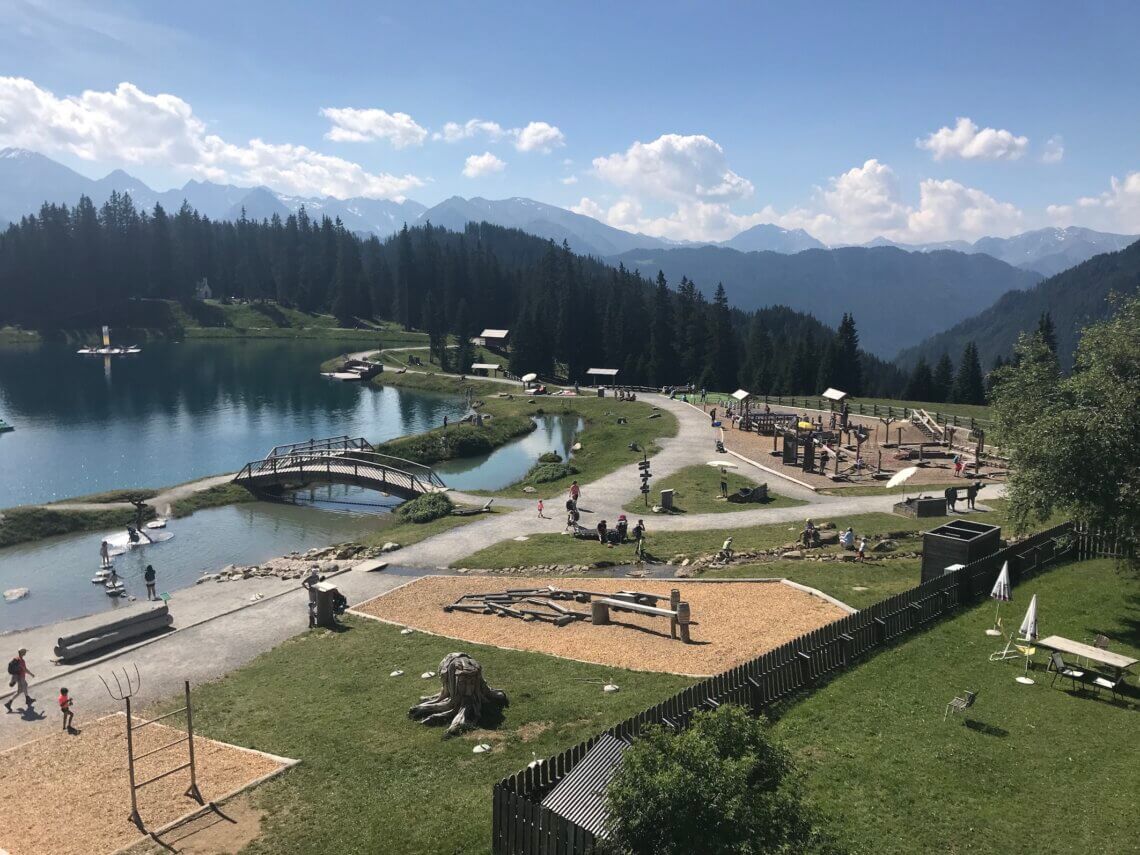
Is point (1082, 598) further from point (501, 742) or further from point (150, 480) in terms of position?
point (150, 480)

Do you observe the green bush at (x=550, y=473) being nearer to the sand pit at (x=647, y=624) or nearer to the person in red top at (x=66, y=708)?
the sand pit at (x=647, y=624)

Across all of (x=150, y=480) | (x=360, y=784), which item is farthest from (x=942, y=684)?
(x=150, y=480)

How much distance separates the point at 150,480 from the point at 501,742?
52449 millimetres

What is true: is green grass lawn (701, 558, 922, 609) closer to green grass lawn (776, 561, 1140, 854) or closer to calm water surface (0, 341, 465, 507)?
green grass lawn (776, 561, 1140, 854)

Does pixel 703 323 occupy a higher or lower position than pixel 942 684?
higher

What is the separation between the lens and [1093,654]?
17688mm

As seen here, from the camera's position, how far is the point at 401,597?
29.5 meters

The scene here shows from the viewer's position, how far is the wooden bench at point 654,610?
22.9 m

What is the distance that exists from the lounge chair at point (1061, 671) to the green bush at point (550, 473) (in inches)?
1540

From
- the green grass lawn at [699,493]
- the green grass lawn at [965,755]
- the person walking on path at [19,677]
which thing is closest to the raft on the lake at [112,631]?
the person walking on path at [19,677]

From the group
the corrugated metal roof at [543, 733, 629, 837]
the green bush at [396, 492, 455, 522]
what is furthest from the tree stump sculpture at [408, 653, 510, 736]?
the green bush at [396, 492, 455, 522]

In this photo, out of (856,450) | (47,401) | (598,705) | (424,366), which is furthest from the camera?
(424,366)

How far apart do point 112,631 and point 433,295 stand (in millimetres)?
147335

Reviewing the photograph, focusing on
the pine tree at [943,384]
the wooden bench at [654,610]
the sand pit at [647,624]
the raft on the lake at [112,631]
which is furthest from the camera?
the pine tree at [943,384]
